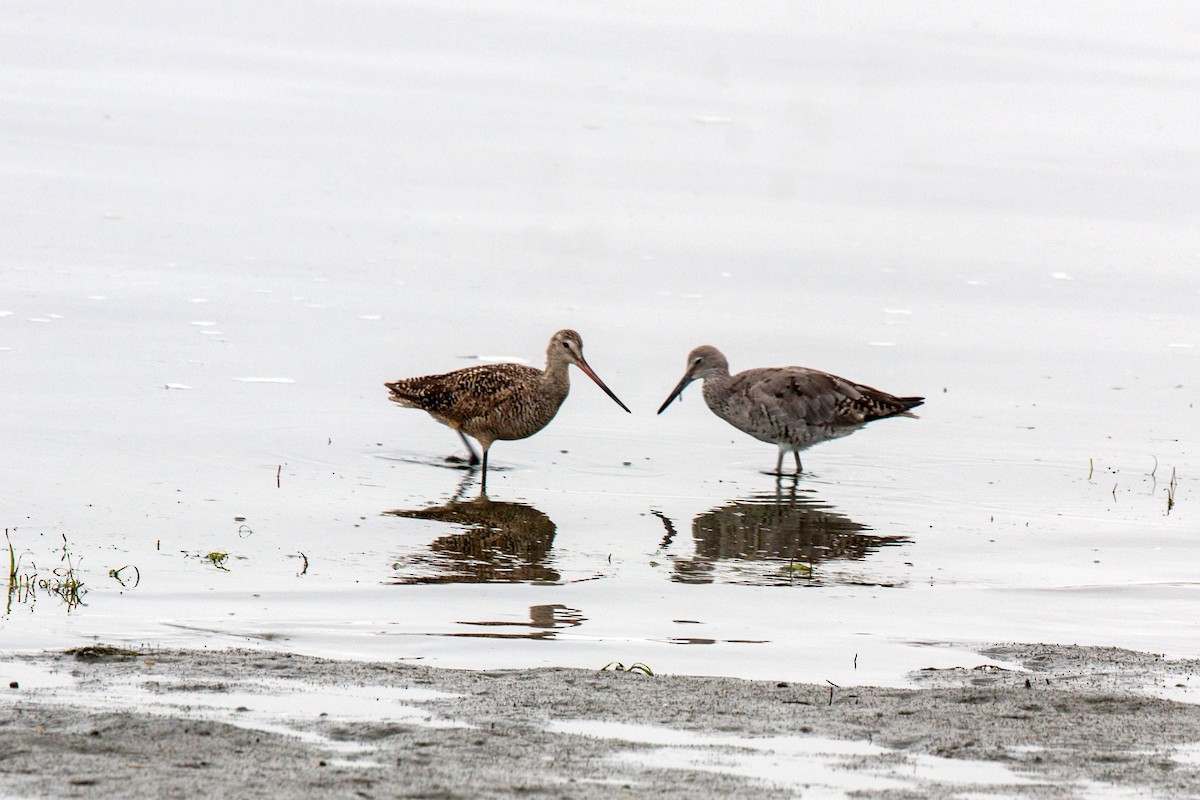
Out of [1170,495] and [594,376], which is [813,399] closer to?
[594,376]

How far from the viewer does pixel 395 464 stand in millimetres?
9898

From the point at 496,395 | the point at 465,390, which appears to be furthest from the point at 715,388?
the point at 465,390

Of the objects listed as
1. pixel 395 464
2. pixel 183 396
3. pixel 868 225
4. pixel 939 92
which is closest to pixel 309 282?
pixel 183 396

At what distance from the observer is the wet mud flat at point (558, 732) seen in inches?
183

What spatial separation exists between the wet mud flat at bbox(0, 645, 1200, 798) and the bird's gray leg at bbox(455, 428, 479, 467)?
4330 millimetres

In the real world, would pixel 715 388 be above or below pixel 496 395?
above

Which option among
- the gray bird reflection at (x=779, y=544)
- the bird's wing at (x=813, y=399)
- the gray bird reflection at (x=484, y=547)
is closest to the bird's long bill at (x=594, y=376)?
the bird's wing at (x=813, y=399)

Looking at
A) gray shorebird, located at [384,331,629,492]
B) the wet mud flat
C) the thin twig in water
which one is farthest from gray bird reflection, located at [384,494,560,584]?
the thin twig in water

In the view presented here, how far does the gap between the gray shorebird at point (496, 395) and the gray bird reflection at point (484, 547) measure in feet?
2.59

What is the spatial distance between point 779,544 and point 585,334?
13.6ft

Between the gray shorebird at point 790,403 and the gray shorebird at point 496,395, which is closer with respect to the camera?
the gray shorebird at point 496,395

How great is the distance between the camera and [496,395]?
10.0 m

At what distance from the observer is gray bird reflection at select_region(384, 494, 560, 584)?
25.0ft

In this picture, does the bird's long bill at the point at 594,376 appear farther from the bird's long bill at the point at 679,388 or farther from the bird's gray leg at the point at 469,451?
the bird's gray leg at the point at 469,451
